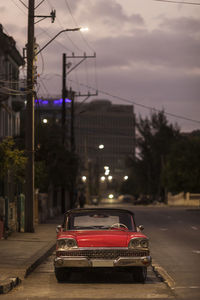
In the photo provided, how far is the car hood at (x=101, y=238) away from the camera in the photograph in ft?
48.1

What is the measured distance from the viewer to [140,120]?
143 m

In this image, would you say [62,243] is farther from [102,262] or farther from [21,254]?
[21,254]

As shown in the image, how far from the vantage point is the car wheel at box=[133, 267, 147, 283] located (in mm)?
14789

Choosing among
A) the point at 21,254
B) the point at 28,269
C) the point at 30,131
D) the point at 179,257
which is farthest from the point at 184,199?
the point at 28,269

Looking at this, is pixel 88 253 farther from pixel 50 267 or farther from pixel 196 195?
pixel 196 195

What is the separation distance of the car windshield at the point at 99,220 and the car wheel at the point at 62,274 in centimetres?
123

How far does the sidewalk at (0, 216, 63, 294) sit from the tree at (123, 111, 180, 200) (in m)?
107

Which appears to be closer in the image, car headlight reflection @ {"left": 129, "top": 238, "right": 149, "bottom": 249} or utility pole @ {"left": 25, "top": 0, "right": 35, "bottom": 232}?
car headlight reflection @ {"left": 129, "top": 238, "right": 149, "bottom": 249}

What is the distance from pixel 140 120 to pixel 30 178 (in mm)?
112570

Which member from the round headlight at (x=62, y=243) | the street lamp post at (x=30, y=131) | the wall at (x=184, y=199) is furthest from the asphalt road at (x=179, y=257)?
the wall at (x=184, y=199)

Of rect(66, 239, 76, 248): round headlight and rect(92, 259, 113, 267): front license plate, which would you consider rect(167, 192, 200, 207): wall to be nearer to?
rect(66, 239, 76, 248): round headlight

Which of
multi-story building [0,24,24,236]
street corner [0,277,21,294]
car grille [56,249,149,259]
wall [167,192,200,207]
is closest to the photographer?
street corner [0,277,21,294]

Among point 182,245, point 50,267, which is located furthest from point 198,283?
point 182,245

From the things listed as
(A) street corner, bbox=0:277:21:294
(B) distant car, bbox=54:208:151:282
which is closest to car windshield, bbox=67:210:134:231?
(B) distant car, bbox=54:208:151:282
